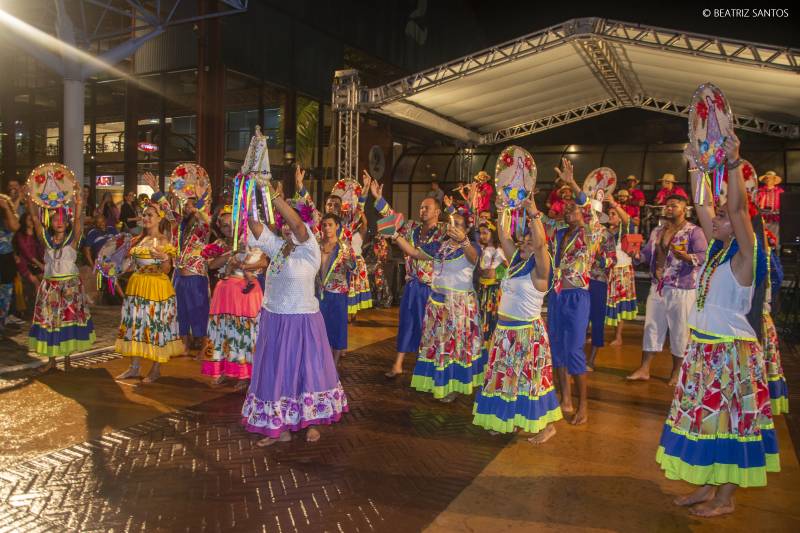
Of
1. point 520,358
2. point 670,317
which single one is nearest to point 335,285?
point 520,358

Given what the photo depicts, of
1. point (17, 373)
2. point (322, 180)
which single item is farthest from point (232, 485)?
point (322, 180)

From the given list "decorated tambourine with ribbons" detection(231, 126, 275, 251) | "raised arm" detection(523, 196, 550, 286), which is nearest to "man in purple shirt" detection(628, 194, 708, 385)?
"raised arm" detection(523, 196, 550, 286)

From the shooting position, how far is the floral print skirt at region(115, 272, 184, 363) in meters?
6.70

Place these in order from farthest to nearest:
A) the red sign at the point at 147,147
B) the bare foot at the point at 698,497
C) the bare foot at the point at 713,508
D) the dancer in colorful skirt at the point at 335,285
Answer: the red sign at the point at 147,147 < the dancer in colorful skirt at the point at 335,285 < the bare foot at the point at 698,497 < the bare foot at the point at 713,508

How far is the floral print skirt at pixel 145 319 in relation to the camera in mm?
6699

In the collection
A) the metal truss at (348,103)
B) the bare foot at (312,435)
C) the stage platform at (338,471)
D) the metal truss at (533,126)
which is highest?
the metal truss at (533,126)

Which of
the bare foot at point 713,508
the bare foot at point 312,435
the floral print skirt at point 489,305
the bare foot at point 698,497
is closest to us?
the bare foot at point 713,508

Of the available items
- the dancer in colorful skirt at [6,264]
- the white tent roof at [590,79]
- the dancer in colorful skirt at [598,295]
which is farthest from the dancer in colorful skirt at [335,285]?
the white tent roof at [590,79]

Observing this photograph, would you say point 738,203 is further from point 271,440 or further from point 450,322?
point 271,440

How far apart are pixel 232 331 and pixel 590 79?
1272 cm

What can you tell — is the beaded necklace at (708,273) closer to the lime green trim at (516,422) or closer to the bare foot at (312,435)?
the lime green trim at (516,422)

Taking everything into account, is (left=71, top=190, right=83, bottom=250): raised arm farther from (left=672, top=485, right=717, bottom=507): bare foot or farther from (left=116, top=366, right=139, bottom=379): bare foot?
(left=672, top=485, right=717, bottom=507): bare foot

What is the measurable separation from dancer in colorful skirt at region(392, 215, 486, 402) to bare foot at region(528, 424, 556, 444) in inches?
47.2

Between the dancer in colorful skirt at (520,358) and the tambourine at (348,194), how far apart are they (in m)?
3.64
